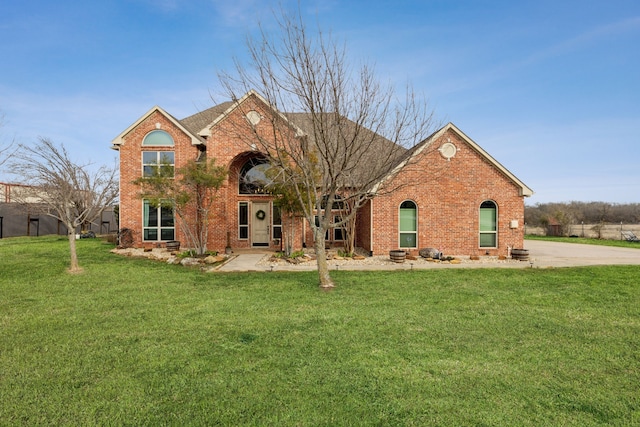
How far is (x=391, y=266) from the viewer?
36.9 feet

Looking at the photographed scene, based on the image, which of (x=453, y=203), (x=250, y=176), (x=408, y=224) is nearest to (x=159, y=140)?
(x=250, y=176)

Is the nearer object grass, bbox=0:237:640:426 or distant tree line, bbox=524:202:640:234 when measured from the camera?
grass, bbox=0:237:640:426

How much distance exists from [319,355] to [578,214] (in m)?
42.3

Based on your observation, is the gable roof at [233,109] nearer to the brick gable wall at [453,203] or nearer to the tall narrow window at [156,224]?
the tall narrow window at [156,224]

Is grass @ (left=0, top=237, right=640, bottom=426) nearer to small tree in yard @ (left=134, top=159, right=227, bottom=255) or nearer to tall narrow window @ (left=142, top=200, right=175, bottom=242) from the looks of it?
small tree in yard @ (left=134, top=159, right=227, bottom=255)

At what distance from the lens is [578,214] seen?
3578cm

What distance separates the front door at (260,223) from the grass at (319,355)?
8.89m

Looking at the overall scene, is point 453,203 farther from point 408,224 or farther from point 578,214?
point 578,214

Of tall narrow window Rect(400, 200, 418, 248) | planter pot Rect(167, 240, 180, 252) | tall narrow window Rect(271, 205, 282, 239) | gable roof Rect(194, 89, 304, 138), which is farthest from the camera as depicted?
tall narrow window Rect(271, 205, 282, 239)

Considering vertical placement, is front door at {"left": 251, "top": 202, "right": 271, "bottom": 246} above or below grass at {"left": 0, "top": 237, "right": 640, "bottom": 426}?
above

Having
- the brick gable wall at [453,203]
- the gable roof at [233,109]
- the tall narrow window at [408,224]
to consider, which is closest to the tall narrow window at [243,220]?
the gable roof at [233,109]

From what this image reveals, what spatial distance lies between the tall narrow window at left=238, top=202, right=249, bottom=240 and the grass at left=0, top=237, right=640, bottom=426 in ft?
28.9

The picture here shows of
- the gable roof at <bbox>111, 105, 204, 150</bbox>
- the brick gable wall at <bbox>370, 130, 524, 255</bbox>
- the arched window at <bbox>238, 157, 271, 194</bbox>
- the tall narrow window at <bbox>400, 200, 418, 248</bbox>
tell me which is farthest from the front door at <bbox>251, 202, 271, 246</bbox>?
the tall narrow window at <bbox>400, 200, 418, 248</bbox>

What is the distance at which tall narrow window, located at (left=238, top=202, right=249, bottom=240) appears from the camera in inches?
664
